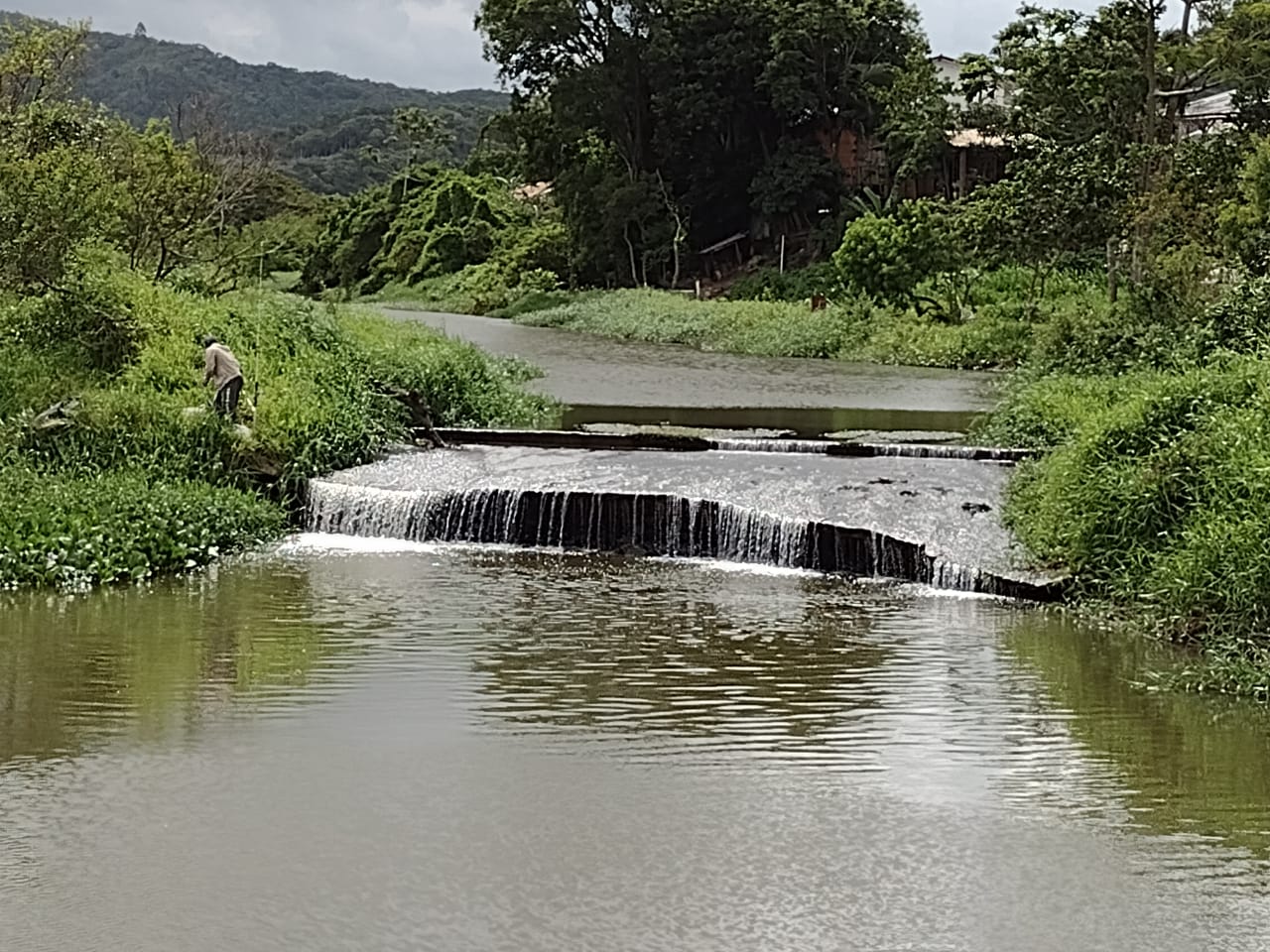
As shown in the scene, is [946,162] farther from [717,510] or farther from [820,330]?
[717,510]

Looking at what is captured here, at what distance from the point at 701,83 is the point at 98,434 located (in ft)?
109

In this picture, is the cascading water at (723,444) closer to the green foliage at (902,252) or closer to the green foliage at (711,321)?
the green foliage at (711,321)

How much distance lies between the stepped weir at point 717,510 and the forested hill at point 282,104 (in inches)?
2728

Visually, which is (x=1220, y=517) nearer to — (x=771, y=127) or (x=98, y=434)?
(x=98, y=434)

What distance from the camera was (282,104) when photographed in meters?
184

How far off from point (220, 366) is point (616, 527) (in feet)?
13.5

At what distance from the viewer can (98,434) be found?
1453 centimetres

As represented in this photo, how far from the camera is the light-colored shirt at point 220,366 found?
49.4ft

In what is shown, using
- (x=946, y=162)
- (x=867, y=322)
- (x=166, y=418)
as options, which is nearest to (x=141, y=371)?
(x=166, y=418)

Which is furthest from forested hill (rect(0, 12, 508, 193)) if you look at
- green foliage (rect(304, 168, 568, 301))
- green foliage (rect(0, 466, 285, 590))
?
green foliage (rect(0, 466, 285, 590))

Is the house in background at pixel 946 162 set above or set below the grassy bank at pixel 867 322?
above

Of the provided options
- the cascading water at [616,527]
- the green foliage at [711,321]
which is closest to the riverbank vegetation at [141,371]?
the cascading water at [616,527]

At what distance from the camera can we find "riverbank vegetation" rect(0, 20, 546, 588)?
42.7 feet

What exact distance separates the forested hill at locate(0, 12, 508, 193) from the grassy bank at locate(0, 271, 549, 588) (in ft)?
216
